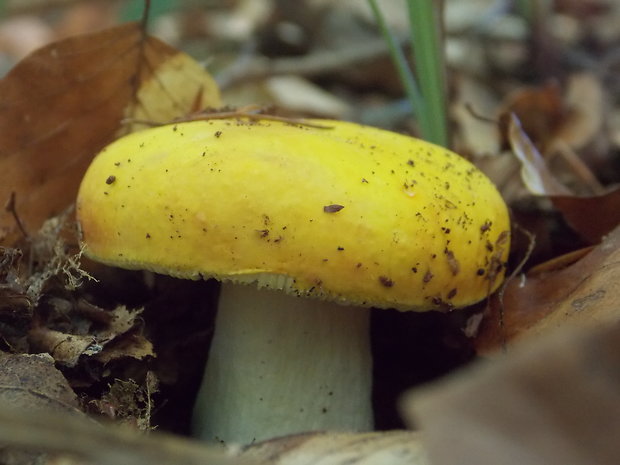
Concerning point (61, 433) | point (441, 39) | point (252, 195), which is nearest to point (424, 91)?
point (441, 39)

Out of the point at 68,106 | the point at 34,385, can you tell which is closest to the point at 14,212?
the point at 68,106

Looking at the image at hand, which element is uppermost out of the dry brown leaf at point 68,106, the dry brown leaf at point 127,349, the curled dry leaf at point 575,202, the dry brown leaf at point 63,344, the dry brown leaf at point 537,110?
the dry brown leaf at point 68,106

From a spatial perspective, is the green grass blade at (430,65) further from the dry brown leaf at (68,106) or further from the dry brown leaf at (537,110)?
the dry brown leaf at (537,110)

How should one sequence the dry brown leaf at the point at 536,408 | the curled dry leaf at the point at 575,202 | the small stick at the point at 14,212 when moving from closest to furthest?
the dry brown leaf at the point at 536,408, the small stick at the point at 14,212, the curled dry leaf at the point at 575,202

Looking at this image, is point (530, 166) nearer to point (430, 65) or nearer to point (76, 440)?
point (430, 65)

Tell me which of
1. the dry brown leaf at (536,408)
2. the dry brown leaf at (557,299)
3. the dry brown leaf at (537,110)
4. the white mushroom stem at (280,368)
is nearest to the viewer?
the dry brown leaf at (536,408)

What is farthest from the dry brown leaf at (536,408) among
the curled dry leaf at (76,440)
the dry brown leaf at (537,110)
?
the dry brown leaf at (537,110)
